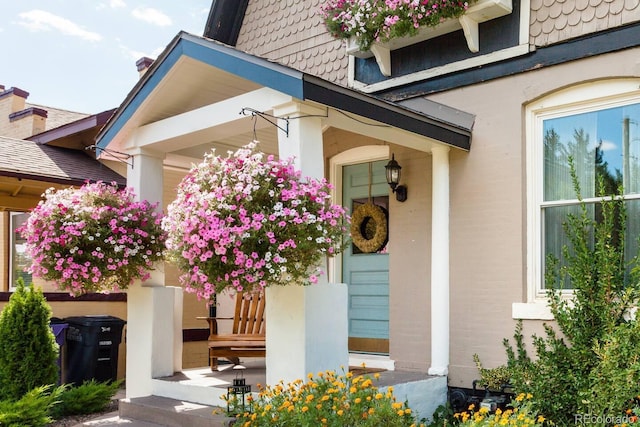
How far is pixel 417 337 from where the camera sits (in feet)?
22.0

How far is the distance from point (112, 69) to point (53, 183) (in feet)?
97.7

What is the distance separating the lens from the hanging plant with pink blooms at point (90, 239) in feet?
19.3

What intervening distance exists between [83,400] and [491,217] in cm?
431

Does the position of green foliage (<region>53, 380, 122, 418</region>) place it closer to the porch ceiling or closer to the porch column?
the porch column

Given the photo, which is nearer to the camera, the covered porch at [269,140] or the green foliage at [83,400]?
the covered porch at [269,140]

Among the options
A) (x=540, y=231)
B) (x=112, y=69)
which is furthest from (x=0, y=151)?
(x=112, y=69)

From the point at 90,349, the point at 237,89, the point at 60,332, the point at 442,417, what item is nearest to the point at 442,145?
the point at 237,89

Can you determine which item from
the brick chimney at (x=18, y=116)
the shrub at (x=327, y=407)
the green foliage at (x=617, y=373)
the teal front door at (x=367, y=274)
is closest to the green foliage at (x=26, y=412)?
the shrub at (x=327, y=407)

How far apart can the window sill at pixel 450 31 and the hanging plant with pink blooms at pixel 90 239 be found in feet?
9.29

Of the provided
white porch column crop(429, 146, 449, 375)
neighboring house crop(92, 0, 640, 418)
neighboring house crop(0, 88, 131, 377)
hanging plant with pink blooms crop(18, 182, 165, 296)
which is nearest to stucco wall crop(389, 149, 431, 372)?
neighboring house crop(92, 0, 640, 418)

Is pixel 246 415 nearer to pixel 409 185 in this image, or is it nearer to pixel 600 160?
pixel 409 185

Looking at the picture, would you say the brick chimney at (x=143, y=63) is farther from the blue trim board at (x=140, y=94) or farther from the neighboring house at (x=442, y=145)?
the blue trim board at (x=140, y=94)

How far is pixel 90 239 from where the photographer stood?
586cm

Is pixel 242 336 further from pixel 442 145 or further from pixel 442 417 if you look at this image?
pixel 442 145
